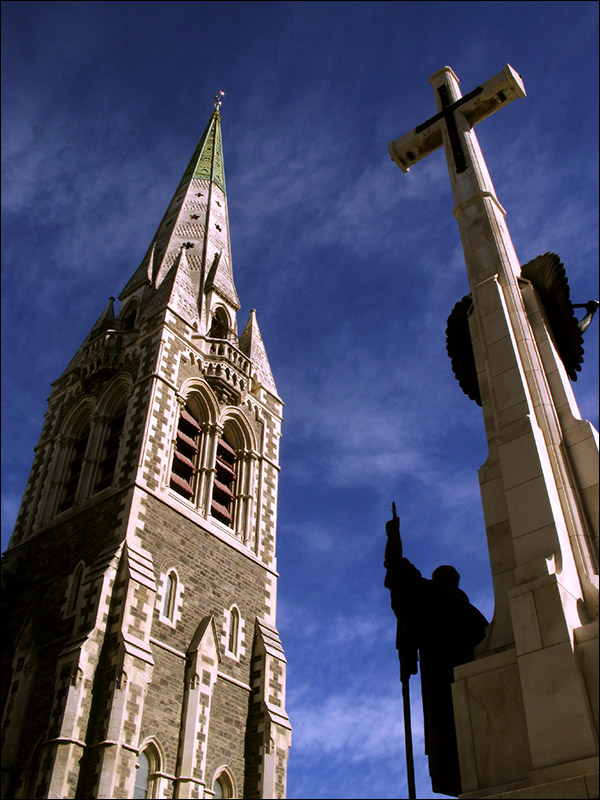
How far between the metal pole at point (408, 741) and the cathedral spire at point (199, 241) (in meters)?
22.7

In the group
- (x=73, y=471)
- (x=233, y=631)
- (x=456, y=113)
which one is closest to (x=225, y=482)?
(x=73, y=471)

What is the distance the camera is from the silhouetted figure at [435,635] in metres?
7.08

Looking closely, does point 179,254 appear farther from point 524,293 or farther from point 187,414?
point 524,293

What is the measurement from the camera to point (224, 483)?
25.8 metres

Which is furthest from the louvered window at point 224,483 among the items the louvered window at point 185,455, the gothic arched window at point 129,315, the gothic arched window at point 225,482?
the gothic arched window at point 129,315

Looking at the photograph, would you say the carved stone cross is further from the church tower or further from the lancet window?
the lancet window

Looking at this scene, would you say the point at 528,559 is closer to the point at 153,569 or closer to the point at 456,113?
the point at 456,113

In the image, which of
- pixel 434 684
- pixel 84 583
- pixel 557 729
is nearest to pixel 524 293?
pixel 434 684

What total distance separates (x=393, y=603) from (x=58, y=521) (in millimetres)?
16921

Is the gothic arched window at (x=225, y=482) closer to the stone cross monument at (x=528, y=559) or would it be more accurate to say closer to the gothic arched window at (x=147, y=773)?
the gothic arched window at (x=147, y=773)

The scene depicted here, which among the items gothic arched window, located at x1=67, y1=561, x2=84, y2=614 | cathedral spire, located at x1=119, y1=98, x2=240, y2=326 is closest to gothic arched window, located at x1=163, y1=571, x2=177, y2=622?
gothic arched window, located at x1=67, y1=561, x2=84, y2=614

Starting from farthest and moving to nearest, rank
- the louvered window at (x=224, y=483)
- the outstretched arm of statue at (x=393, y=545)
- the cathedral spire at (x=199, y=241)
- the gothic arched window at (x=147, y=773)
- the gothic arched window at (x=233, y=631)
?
the cathedral spire at (x=199, y=241) → the louvered window at (x=224, y=483) → the gothic arched window at (x=233, y=631) → the gothic arched window at (x=147, y=773) → the outstretched arm of statue at (x=393, y=545)

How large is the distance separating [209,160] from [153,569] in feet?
101

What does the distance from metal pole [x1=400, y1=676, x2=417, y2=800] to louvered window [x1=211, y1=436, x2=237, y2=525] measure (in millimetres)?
16741
